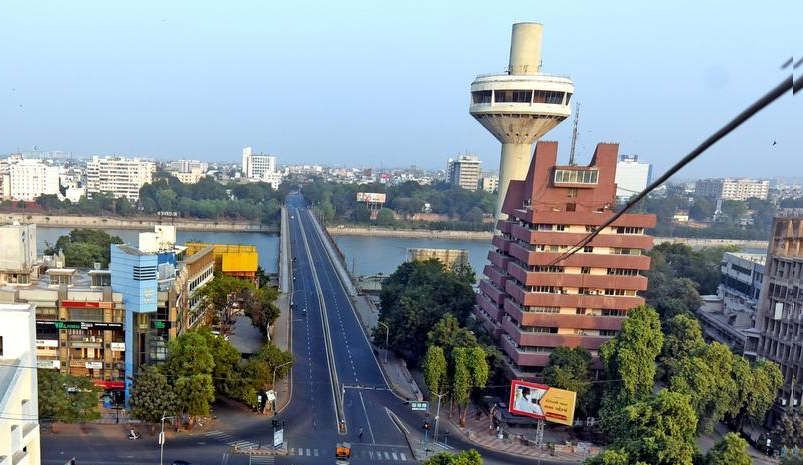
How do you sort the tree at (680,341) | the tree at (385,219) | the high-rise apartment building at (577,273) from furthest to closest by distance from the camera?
the tree at (385,219), the high-rise apartment building at (577,273), the tree at (680,341)

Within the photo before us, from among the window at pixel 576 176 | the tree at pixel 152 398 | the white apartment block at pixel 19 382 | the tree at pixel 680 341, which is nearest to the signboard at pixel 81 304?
the tree at pixel 152 398

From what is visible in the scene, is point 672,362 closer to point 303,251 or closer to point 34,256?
point 34,256

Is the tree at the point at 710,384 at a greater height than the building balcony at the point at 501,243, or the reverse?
the building balcony at the point at 501,243

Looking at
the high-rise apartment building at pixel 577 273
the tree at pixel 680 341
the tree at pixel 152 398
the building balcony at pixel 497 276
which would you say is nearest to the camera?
the tree at pixel 152 398

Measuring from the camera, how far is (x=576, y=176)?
934 inches

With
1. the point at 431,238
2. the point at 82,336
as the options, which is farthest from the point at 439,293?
the point at 431,238

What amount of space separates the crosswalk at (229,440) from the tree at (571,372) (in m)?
9.83

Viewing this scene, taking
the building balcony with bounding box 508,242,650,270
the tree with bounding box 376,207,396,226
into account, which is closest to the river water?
the tree with bounding box 376,207,396,226

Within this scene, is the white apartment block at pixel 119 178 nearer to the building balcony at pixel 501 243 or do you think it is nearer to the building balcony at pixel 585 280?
the building balcony at pixel 501 243

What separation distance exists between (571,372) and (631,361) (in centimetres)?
213

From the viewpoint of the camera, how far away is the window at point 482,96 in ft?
128

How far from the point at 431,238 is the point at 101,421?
70.6 m

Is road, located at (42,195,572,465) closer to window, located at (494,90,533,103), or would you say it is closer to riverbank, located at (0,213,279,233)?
window, located at (494,90,533,103)

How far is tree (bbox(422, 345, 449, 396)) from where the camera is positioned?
2094 centimetres
